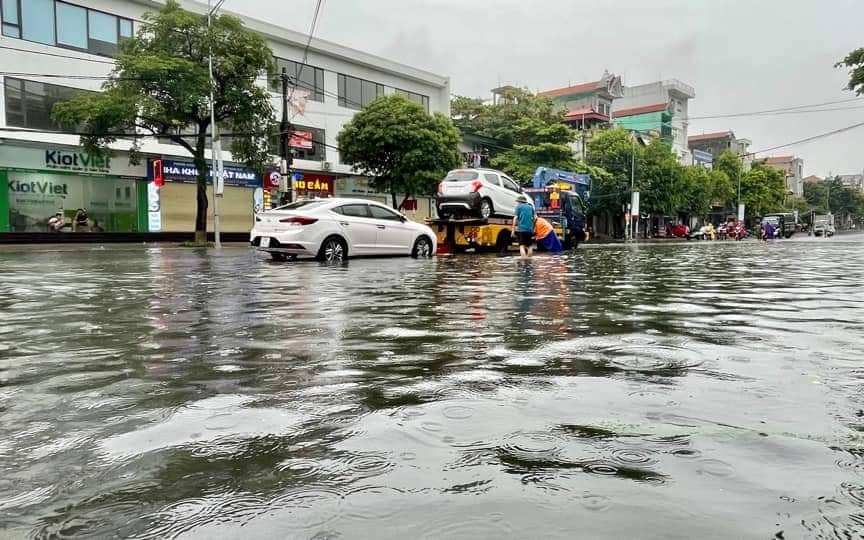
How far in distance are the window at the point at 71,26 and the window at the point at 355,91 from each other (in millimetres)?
13811

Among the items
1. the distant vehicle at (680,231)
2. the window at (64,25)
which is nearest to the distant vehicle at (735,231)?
the distant vehicle at (680,231)

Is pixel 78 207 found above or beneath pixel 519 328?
above

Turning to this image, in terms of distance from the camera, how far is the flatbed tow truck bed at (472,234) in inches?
758

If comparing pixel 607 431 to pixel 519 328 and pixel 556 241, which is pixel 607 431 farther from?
pixel 556 241

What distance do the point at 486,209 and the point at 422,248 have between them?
3260mm

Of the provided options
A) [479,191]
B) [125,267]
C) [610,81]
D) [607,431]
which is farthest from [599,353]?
[610,81]

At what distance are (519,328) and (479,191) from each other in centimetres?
1385

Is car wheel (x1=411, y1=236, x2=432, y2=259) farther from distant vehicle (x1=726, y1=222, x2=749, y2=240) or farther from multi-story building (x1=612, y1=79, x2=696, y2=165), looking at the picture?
multi-story building (x1=612, y1=79, x2=696, y2=165)

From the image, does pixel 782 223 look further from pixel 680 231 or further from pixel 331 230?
pixel 331 230

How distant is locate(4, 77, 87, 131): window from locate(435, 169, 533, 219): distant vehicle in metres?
17.1

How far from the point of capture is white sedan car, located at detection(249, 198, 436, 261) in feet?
47.0

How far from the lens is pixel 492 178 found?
19.5 metres

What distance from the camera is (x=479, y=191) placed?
18.9 meters

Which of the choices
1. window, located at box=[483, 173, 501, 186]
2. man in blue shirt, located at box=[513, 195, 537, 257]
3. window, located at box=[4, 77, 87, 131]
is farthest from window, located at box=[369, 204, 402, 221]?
window, located at box=[4, 77, 87, 131]
